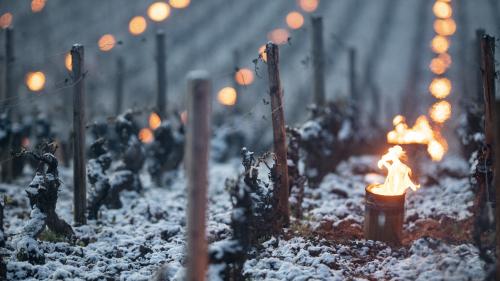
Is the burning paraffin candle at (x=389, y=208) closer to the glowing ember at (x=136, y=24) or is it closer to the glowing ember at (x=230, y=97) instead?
the glowing ember at (x=230, y=97)

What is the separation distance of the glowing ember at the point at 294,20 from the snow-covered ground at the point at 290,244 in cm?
3164

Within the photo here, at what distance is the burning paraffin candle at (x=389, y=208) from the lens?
7684 mm

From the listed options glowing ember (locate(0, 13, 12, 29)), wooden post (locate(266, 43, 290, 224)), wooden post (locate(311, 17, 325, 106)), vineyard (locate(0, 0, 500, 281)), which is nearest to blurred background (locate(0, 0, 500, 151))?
glowing ember (locate(0, 13, 12, 29))

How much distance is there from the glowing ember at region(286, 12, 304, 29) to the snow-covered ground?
31637mm

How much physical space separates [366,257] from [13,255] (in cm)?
590

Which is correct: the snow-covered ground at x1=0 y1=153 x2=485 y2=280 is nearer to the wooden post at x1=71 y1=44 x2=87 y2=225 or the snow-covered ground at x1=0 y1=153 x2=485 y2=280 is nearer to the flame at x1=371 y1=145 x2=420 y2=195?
the flame at x1=371 y1=145 x2=420 y2=195

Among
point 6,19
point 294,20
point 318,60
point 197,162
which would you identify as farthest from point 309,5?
point 197,162

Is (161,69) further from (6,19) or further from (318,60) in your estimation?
(6,19)

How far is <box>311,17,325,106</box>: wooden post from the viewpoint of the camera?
1296 centimetres

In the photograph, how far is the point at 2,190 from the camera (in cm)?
1204

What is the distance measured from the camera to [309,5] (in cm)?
4297

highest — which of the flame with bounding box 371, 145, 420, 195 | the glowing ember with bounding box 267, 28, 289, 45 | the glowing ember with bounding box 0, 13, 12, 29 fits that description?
the glowing ember with bounding box 267, 28, 289, 45

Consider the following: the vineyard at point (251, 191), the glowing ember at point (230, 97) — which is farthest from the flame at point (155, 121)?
the glowing ember at point (230, 97)

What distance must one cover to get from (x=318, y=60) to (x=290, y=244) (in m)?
7.12
